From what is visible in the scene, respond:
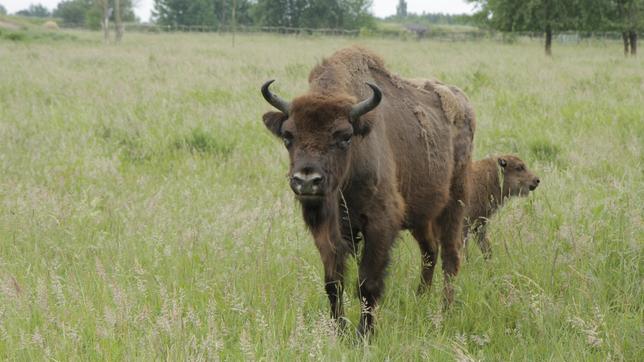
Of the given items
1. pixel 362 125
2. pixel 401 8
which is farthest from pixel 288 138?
pixel 401 8

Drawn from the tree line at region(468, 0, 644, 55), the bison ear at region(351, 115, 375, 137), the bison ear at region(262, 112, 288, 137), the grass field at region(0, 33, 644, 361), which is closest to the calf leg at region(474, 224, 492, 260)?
the grass field at region(0, 33, 644, 361)

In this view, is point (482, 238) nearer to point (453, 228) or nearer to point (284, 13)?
point (453, 228)

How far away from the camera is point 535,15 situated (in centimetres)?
3341

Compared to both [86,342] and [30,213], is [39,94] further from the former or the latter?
[86,342]

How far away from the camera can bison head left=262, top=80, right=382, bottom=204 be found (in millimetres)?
3383

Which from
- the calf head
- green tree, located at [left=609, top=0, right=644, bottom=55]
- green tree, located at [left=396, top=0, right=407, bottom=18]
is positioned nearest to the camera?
the calf head

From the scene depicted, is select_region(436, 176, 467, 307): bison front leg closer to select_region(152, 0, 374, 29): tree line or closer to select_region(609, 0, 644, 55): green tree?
select_region(609, 0, 644, 55): green tree

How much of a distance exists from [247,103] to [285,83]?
7.61 feet

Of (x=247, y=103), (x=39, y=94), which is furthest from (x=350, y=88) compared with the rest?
(x=39, y=94)

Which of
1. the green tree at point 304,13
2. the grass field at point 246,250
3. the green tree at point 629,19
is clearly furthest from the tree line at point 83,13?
the grass field at point 246,250

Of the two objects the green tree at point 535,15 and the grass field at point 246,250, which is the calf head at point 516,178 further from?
the green tree at point 535,15

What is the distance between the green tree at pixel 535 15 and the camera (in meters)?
32.8

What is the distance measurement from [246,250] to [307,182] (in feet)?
4.85

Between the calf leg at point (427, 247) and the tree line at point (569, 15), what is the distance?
1166 inches
